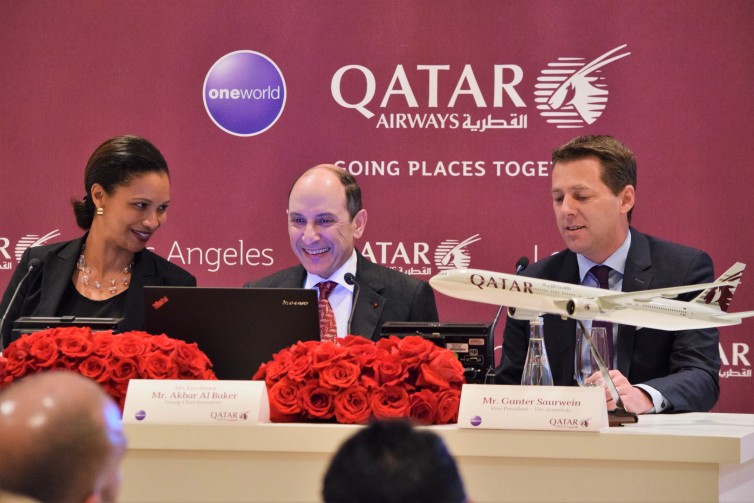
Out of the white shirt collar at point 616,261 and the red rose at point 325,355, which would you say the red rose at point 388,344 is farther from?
the white shirt collar at point 616,261

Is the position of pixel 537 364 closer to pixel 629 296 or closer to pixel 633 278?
pixel 629 296

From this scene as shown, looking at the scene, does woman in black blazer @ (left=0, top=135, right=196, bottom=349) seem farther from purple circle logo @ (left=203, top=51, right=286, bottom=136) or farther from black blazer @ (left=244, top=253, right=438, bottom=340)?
purple circle logo @ (left=203, top=51, right=286, bottom=136)

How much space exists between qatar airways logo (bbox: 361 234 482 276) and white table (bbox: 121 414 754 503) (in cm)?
269

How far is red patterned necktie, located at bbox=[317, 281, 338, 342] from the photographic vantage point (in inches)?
170

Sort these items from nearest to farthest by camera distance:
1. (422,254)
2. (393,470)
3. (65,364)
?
(393,470)
(65,364)
(422,254)

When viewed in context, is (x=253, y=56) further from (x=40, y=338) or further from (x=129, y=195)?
Result: (x=40, y=338)

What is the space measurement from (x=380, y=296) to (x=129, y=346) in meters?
1.42

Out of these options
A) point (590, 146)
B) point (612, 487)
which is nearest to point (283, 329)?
point (612, 487)

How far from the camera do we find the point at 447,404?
2980 mm

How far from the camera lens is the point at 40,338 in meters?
3.22

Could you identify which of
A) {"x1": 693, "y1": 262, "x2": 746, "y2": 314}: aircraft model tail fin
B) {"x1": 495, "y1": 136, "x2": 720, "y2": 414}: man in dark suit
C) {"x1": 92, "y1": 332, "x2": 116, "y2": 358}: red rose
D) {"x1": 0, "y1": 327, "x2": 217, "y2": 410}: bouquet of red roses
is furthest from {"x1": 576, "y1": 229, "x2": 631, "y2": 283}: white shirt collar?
{"x1": 92, "y1": 332, "x2": 116, "y2": 358}: red rose

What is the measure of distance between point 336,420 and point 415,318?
1.44 m

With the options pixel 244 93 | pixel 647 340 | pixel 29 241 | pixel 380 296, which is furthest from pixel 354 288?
pixel 29 241

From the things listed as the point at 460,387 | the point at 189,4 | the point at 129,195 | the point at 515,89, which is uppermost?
the point at 189,4
